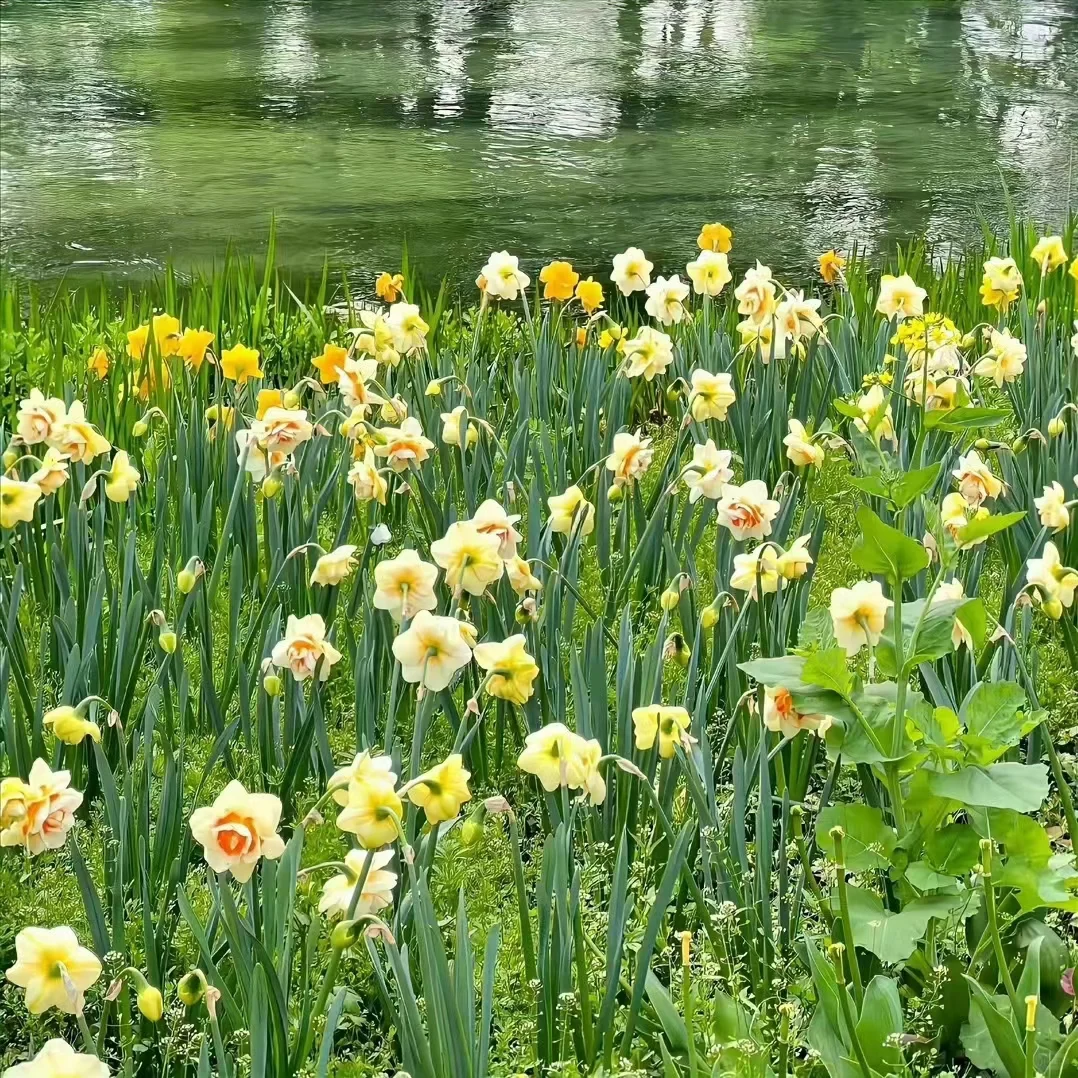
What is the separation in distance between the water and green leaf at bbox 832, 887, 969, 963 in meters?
4.44

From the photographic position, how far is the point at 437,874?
1.72 meters

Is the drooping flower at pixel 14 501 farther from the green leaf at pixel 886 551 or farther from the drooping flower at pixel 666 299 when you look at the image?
the drooping flower at pixel 666 299

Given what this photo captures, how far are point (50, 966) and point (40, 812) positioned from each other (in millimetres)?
190

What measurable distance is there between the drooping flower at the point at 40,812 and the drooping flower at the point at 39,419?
0.93 m

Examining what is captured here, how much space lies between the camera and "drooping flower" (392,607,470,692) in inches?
52.2

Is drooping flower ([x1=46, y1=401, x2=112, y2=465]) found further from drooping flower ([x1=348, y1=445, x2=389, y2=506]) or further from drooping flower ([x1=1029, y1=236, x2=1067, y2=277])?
drooping flower ([x1=1029, y1=236, x2=1067, y2=277])

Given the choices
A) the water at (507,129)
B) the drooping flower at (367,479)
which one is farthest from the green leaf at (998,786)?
the water at (507,129)

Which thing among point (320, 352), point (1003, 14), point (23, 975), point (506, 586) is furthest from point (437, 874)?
point (1003, 14)

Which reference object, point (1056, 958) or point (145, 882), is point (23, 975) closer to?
point (145, 882)

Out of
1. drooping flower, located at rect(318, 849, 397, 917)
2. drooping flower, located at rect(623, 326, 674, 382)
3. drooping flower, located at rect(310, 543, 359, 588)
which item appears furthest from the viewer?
drooping flower, located at rect(623, 326, 674, 382)

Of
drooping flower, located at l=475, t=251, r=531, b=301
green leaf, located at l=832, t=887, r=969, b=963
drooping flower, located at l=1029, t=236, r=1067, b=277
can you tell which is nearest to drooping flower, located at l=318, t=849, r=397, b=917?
green leaf, located at l=832, t=887, r=969, b=963

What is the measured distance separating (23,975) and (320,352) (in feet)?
8.75

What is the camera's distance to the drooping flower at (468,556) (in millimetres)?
1547

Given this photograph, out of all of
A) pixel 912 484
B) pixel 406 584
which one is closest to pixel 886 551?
pixel 912 484
